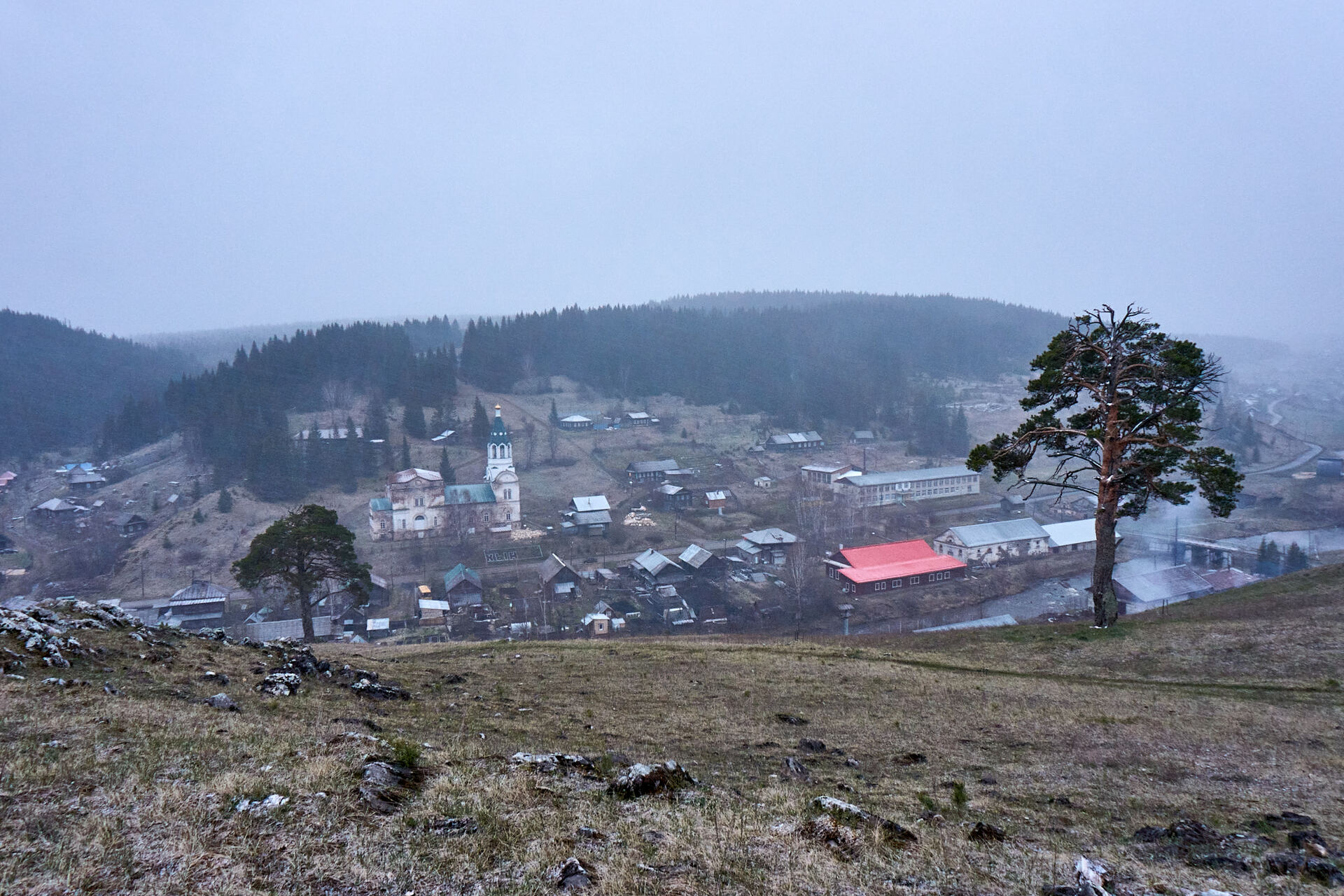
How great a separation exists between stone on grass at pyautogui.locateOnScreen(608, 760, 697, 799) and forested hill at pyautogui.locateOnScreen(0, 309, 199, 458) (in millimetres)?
131698

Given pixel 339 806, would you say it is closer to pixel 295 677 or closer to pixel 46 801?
pixel 46 801

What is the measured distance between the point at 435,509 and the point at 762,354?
297ft

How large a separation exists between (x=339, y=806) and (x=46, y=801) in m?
2.36

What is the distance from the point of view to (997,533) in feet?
185

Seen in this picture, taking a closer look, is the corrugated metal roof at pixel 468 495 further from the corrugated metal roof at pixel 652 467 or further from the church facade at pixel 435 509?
the corrugated metal roof at pixel 652 467

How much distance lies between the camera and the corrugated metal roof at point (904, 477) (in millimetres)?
76250

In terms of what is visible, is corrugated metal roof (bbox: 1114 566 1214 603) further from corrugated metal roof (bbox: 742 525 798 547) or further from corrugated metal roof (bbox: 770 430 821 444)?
corrugated metal roof (bbox: 770 430 821 444)

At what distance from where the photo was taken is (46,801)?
533 cm

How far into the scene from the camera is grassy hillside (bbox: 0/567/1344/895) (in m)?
4.86

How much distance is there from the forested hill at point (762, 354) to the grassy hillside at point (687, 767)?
99.4 metres

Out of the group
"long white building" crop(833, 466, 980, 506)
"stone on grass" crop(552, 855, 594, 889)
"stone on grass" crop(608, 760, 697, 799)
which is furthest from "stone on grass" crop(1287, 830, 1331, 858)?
"long white building" crop(833, 466, 980, 506)

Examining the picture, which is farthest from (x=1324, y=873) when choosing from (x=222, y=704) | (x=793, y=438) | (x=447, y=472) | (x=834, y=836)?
(x=793, y=438)

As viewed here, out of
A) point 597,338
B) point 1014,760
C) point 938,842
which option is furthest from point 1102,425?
point 597,338

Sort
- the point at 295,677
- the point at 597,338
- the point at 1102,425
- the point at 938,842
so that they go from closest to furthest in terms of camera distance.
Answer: the point at 938,842, the point at 295,677, the point at 1102,425, the point at 597,338
